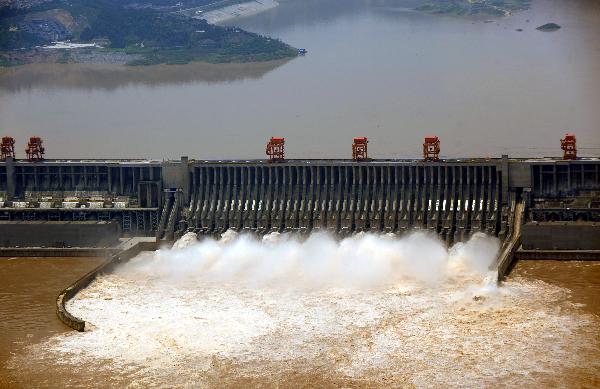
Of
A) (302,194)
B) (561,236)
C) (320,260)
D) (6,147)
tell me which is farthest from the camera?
(6,147)

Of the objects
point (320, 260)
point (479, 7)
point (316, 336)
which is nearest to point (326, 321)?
point (316, 336)

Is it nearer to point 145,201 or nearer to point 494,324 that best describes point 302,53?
point 145,201

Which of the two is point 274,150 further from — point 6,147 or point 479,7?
point 479,7

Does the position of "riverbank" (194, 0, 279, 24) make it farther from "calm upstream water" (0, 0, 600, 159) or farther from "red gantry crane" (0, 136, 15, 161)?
"red gantry crane" (0, 136, 15, 161)

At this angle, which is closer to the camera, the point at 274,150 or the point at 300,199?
the point at 300,199

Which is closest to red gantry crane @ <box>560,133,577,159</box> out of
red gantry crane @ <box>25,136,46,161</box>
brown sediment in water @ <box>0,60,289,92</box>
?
red gantry crane @ <box>25,136,46,161</box>

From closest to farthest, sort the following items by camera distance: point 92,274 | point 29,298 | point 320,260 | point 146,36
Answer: point 29,298 < point 92,274 < point 320,260 < point 146,36

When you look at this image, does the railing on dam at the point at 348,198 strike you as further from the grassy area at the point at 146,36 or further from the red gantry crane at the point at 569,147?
the grassy area at the point at 146,36
